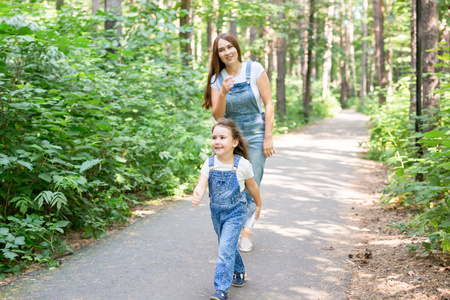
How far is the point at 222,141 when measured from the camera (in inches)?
137

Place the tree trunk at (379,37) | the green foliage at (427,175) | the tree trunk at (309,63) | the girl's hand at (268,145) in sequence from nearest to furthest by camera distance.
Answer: the green foliage at (427,175) < the girl's hand at (268,145) < the tree trunk at (309,63) < the tree trunk at (379,37)

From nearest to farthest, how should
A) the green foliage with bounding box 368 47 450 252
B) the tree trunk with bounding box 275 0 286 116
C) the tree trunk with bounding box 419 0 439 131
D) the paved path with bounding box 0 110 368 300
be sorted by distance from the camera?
the paved path with bounding box 0 110 368 300
the green foliage with bounding box 368 47 450 252
the tree trunk with bounding box 419 0 439 131
the tree trunk with bounding box 275 0 286 116

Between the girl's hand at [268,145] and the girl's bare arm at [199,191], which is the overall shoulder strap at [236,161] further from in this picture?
the girl's hand at [268,145]

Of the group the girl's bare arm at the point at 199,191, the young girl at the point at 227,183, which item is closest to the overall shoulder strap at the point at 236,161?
the young girl at the point at 227,183

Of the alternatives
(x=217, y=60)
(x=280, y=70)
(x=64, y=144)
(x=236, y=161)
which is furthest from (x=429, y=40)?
(x=280, y=70)

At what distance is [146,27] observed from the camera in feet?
30.1

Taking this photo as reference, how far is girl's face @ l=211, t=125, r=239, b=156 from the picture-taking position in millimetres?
3469

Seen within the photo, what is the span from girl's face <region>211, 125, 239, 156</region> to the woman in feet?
2.43

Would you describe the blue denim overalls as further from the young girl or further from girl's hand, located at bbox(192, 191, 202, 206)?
girl's hand, located at bbox(192, 191, 202, 206)

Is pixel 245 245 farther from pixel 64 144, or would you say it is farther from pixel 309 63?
pixel 309 63

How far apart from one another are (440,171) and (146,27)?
658cm

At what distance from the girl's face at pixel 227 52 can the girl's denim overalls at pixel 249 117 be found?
7.3 inches

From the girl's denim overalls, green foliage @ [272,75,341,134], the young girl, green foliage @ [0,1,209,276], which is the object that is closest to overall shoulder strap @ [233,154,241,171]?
the young girl

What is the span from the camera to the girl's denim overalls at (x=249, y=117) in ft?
14.4
